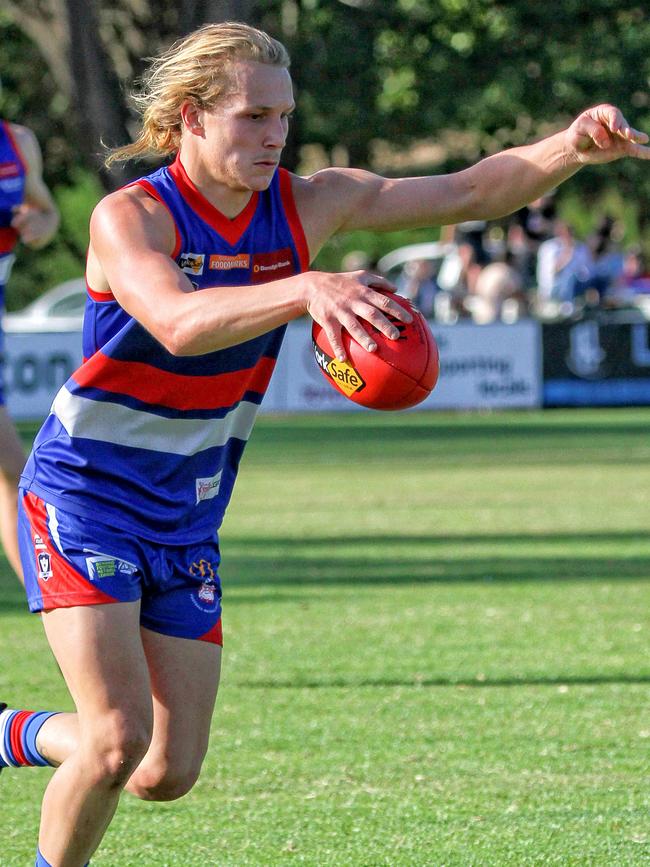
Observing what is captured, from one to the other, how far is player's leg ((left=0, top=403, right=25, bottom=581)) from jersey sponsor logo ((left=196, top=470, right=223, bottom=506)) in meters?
2.58

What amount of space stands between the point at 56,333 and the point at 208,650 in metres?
17.3

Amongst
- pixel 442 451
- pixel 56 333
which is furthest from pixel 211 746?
pixel 56 333

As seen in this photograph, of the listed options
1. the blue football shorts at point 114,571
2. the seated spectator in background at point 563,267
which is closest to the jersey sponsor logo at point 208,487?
the blue football shorts at point 114,571

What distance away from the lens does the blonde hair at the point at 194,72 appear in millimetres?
4031

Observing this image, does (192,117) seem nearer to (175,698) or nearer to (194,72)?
(194,72)

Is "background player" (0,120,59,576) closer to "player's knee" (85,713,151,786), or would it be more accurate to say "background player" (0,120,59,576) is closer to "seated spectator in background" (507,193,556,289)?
"player's knee" (85,713,151,786)

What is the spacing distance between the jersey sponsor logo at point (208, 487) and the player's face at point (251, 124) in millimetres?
738

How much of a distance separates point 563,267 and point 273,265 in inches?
816

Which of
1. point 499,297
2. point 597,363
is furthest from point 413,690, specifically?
point 499,297

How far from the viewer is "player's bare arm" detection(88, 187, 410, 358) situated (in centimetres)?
328

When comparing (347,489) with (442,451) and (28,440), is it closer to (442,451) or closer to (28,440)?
(442,451)

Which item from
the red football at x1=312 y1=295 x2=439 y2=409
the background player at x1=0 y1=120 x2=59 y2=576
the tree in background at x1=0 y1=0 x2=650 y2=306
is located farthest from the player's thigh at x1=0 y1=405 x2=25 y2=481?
the tree in background at x1=0 y1=0 x2=650 y2=306

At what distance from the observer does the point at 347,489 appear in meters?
14.3

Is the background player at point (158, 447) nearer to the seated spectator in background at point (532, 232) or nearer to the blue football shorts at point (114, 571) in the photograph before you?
the blue football shorts at point (114, 571)
